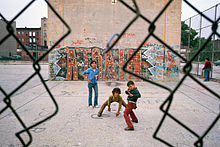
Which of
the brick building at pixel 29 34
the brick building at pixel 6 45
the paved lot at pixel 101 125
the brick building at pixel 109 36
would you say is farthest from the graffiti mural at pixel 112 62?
the brick building at pixel 29 34

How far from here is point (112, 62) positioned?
37.7 feet

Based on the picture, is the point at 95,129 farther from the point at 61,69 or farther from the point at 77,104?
the point at 61,69

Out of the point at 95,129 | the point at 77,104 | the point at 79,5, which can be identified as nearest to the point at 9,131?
the point at 95,129

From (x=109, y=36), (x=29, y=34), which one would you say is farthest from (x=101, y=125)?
(x=29, y=34)

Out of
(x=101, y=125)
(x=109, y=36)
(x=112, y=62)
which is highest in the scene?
(x=109, y=36)

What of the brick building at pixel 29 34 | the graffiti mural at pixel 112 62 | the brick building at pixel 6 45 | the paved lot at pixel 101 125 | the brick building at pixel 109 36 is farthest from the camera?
the brick building at pixel 29 34

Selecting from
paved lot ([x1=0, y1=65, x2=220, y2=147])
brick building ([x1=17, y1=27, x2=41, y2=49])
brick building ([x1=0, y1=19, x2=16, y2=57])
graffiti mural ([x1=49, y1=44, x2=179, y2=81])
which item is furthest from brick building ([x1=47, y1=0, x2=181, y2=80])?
brick building ([x1=17, y1=27, x2=41, y2=49])

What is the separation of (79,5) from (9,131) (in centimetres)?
956

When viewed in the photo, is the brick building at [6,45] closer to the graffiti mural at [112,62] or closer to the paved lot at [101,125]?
the graffiti mural at [112,62]

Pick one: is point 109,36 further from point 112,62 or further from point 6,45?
point 6,45

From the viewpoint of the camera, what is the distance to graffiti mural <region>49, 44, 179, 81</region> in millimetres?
11430

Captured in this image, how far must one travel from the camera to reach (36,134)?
372 centimetres

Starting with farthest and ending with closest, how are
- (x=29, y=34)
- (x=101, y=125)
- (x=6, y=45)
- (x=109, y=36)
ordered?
(x=29, y=34) < (x=6, y=45) < (x=109, y=36) < (x=101, y=125)

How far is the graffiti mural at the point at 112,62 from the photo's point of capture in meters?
11.4
